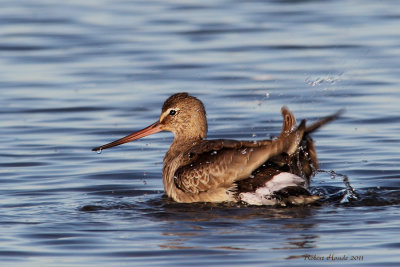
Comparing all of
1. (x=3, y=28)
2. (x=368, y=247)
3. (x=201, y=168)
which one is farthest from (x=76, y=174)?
(x=3, y=28)

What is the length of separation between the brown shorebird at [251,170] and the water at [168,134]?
0.14 m

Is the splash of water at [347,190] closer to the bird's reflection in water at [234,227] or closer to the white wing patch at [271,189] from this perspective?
the bird's reflection in water at [234,227]

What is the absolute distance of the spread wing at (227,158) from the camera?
824 cm

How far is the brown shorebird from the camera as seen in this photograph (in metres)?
8.34

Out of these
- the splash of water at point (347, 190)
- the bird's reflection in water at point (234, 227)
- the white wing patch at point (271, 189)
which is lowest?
the bird's reflection in water at point (234, 227)

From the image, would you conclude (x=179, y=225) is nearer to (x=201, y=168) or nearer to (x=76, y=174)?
A: (x=201, y=168)

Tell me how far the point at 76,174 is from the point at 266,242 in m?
3.50

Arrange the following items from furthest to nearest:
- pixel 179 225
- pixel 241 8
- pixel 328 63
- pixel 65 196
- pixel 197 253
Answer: pixel 241 8 < pixel 328 63 < pixel 65 196 < pixel 179 225 < pixel 197 253

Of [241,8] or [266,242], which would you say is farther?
[241,8]

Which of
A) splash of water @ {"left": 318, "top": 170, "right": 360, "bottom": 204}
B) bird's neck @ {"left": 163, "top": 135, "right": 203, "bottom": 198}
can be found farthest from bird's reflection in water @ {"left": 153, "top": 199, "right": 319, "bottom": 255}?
splash of water @ {"left": 318, "top": 170, "right": 360, "bottom": 204}

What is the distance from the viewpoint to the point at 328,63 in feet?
50.0

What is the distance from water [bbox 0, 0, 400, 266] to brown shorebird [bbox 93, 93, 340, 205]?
141mm

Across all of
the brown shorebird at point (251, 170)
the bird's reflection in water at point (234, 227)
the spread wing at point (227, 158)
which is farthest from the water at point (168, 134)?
the spread wing at point (227, 158)

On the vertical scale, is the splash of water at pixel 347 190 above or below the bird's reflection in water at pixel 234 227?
above
